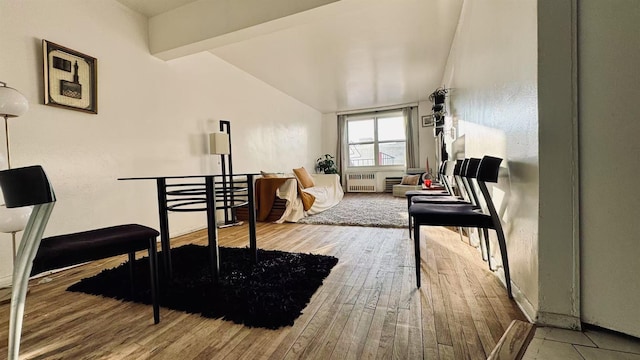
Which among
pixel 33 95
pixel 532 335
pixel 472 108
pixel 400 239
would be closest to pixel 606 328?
pixel 532 335

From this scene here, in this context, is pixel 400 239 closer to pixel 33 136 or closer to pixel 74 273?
pixel 74 273

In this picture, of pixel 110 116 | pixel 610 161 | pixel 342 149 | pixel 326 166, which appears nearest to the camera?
pixel 610 161

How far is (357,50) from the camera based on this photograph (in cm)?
378

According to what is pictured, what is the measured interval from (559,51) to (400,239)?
196cm

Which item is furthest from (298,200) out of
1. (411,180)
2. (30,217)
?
(411,180)

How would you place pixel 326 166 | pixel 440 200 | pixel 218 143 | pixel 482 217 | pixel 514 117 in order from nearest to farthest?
pixel 514 117 → pixel 482 217 → pixel 440 200 → pixel 218 143 → pixel 326 166

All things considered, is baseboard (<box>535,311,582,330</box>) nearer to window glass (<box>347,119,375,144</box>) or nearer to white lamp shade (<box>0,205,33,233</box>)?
white lamp shade (<box>0,205,33,233</box>)

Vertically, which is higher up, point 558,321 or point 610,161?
point 610,161

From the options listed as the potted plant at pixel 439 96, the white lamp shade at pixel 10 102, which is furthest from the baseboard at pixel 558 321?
Answer: the potted plant at pixel 439 96

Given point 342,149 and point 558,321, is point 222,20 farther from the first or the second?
point 342,149

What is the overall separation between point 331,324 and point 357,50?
3674 mm

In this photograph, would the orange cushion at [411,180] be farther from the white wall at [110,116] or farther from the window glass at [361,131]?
the white wall at [110,116]

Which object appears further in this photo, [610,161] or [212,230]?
[212,230]

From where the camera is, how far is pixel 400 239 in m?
2.65
